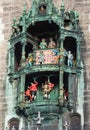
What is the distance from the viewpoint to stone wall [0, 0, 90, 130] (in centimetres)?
2202

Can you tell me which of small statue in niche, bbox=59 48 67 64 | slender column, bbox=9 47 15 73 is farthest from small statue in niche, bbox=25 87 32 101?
small statue in niche, bbox=59 48 67 64

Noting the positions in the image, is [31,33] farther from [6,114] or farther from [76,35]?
[6,114]

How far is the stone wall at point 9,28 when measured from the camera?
2202cm

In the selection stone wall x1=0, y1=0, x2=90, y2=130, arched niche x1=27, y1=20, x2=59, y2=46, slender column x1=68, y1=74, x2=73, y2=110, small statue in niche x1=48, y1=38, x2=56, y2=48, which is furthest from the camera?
arched niche x1=27, y1=20, x2=59, y2=46

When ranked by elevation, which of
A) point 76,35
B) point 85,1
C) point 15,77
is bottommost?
point 15,77

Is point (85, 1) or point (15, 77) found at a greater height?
point (85, 1)

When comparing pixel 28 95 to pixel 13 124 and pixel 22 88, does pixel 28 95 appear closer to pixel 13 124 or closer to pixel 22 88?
pixel 22 88

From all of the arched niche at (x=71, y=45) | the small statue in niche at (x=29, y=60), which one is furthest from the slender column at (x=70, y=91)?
the small statue in niche at (x=29, y=60)

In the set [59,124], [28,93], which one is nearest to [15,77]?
[28,93]

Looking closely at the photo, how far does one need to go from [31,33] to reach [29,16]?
0.65 metres

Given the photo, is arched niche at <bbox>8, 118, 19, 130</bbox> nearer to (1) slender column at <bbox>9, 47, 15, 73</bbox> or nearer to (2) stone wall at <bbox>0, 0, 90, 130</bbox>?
(2) stone wall at <bbox>0, 0, 90, 130</bbox>

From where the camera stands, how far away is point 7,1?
2391 cm

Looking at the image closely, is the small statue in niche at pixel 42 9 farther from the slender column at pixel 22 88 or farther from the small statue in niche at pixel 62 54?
the slender column at pixel 22 88

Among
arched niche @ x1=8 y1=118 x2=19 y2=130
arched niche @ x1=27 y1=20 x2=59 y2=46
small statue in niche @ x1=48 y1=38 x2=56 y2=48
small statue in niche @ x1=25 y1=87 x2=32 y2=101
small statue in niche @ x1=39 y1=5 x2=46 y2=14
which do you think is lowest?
arched niche @ x1=8 y1=118 x2=19 y2=130
